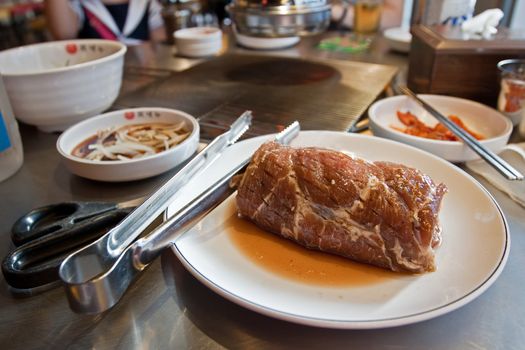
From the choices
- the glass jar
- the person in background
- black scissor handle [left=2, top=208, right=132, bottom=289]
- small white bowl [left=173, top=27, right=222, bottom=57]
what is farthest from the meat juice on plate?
the person in background

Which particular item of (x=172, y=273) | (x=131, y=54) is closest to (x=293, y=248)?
(x=172, y=273)

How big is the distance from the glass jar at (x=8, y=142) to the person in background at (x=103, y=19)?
1.87 meters

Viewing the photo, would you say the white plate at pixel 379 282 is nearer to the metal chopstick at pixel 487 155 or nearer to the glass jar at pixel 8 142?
the metal chopstick at pixel 487 155

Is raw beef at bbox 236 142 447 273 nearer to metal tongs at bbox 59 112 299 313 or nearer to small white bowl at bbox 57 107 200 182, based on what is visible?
metal tongs at bbox 59 112 299 313

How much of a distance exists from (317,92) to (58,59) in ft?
3.37

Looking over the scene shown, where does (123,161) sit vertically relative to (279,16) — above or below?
below

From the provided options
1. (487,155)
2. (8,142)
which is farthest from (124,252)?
(487,155)

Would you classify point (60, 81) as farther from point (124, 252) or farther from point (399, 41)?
Result: point (399, 41)

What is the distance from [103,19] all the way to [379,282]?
122 inches

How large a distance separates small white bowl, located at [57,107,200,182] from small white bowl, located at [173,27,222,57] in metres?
1.05

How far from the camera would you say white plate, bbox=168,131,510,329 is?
63cm

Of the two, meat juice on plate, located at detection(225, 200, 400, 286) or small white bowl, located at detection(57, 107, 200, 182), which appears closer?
meat juice on plate, located at detection(225, 200, 400, 286)

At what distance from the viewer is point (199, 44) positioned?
2201mm

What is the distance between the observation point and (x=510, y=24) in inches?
88.3
